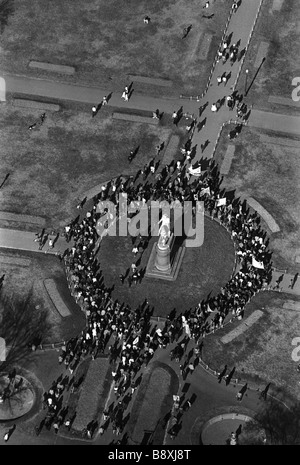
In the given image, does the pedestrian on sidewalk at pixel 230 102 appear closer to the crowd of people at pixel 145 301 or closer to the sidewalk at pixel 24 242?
the crowd of people at pixel 145 301

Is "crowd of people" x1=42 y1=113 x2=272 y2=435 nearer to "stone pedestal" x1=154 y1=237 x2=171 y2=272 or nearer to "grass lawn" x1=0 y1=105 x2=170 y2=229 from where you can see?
"stone pedestal" x1=154 y1=237 x2=171 y2=272

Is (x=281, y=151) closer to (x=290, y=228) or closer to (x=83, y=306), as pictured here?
(x=290, y=228)

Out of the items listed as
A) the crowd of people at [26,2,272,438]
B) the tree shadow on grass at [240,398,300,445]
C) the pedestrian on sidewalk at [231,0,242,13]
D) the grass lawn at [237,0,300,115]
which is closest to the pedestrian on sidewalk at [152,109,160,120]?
the crowd of people at [26,2,272,438]

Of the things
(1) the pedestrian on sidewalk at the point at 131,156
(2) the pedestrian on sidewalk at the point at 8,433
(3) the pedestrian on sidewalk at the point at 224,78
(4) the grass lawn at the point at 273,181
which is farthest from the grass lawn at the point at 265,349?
(3) the pedestrian on sidewalk at the point at 224,78

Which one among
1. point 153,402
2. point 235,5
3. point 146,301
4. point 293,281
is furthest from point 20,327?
point 235,5
